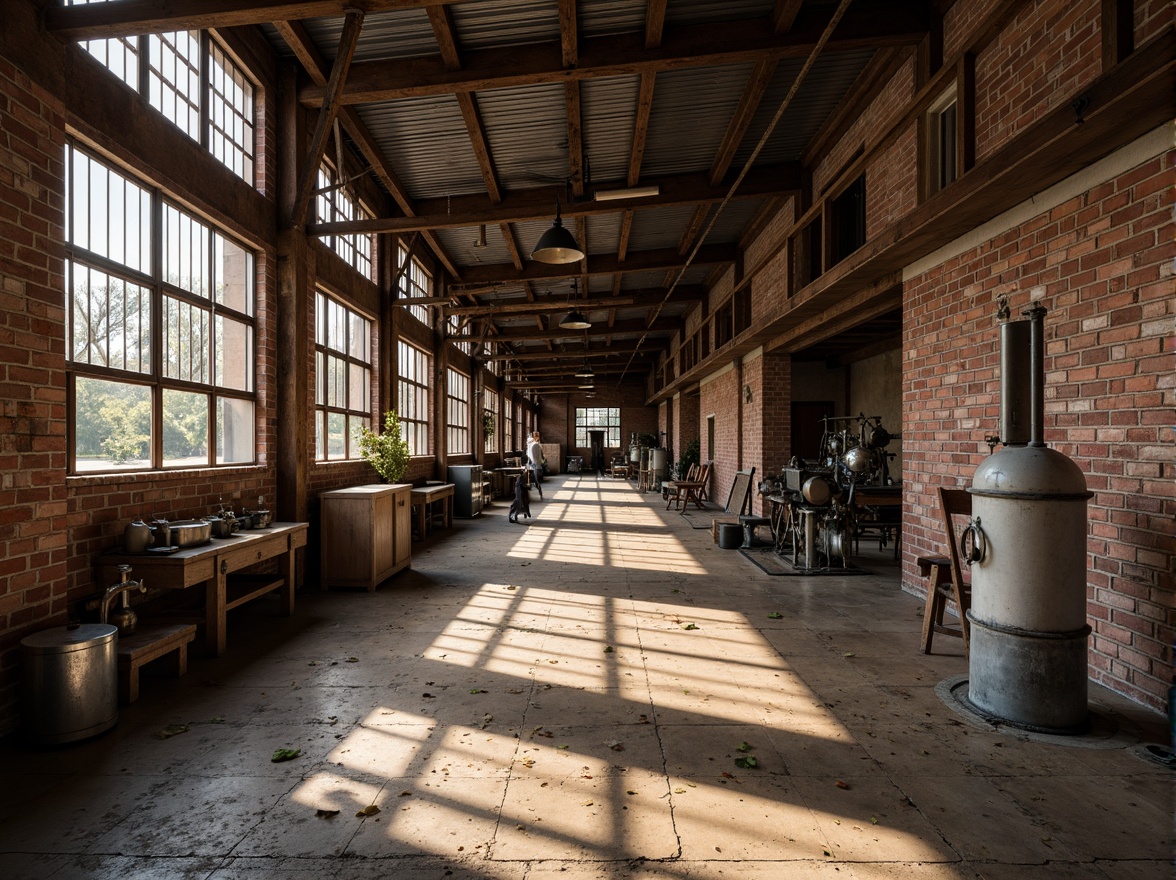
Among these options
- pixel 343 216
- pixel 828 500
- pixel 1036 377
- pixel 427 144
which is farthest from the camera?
pixel 343 216

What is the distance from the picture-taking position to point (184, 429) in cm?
466

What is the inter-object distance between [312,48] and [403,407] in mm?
5841

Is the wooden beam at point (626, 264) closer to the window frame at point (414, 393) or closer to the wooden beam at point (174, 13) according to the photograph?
the window frame at point (414, 393)

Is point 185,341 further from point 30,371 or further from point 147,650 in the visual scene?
point 147,650

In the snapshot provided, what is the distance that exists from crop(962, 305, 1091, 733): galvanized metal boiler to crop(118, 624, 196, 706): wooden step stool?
4661 mm

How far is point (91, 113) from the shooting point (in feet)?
12.0

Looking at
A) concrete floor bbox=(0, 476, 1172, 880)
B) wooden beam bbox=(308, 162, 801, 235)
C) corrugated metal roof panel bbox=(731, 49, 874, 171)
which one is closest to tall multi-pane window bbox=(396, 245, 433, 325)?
wooden beam bbox=(308, 162, 801, 235)

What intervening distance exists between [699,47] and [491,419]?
15.2 m

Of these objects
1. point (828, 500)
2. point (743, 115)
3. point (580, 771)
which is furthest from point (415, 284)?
point (580, 771)

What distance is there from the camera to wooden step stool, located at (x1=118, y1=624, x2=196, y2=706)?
3262 millimetres

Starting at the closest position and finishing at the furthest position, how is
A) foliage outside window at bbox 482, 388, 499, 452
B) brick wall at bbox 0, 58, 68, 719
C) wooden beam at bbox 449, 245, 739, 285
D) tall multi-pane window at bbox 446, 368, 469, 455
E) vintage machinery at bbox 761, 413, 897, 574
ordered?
brick wall at bbox 0, 58, 68, 719 → vintage machinery at bbox 761, 413, 897, 574 → wooden beam at bbox 449, 245, 739, 285 → tall multi-pane window at bbox 446, 368, 469, 455 → foliage outside window at bbox 482, 388, 499, 452

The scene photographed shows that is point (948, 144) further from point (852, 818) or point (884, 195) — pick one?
point (852, 818)

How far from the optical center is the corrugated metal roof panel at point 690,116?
596 centimetres

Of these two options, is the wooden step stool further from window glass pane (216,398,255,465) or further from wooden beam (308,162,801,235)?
wooden beam (308,162,801,235)
